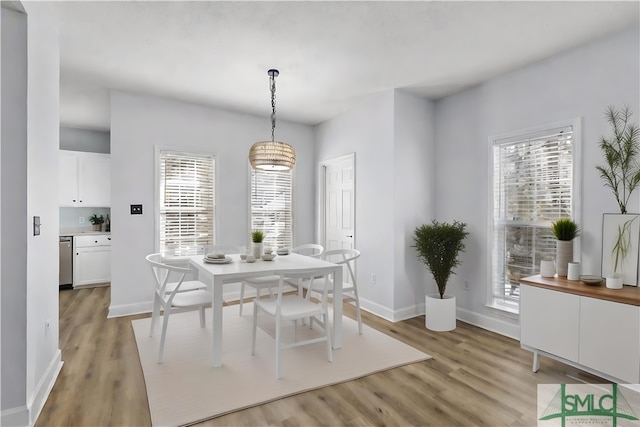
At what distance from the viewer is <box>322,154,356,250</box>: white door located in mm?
4943

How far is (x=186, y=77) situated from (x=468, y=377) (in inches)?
157

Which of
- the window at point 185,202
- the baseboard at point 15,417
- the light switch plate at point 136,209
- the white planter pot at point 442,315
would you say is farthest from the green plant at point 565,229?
the light switch plate at point 136,209

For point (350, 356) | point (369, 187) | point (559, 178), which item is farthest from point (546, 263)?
point (369, 187)

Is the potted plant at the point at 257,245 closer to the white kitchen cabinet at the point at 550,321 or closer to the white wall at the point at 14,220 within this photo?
the white wall at the point at 14,220

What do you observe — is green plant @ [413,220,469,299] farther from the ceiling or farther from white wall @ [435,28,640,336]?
the ceiling

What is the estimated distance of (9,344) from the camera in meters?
1.94

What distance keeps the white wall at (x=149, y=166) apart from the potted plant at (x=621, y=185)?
162 inches

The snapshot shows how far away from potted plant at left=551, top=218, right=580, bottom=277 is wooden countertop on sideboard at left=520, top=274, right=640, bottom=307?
0.13 m

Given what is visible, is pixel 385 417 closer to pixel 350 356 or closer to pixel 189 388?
pixel 350 356

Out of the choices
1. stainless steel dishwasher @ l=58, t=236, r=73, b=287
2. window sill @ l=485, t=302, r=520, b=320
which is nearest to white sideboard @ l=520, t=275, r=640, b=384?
window sill @ l=485, t=302, r=520, b=320

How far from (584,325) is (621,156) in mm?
1353

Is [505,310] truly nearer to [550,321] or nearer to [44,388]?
[550,321]

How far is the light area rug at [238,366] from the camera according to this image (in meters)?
2.26

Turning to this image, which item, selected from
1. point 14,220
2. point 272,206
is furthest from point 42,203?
point 272,206
